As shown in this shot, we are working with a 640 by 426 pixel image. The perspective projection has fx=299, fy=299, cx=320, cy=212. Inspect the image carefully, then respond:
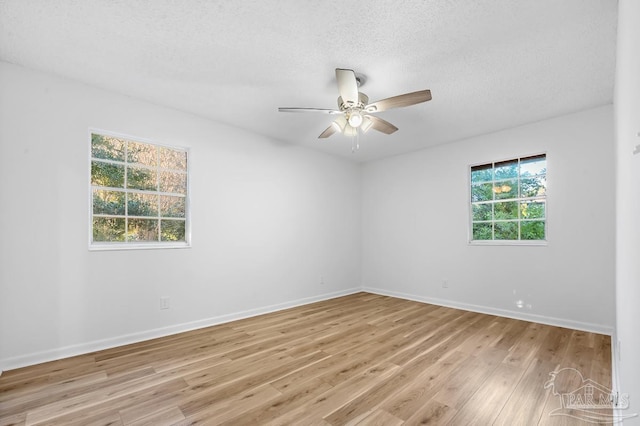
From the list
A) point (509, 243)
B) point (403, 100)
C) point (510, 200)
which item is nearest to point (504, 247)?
point (509, 243)

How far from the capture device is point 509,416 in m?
1.91

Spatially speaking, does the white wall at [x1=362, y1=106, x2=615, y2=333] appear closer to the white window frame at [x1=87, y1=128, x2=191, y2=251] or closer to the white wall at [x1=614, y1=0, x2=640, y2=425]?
the white wall at [x1=614, y1=0, x2=640, y2=425]

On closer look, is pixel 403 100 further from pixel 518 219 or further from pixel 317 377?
pixel 518 219

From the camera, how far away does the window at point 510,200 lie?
406cm

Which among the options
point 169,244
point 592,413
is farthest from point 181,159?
point 592,413

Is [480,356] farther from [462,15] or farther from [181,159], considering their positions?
[181,159]

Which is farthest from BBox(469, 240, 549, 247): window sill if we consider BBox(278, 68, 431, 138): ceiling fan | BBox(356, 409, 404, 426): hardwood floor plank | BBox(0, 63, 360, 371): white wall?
BBox(356, 409, 404, 426): hardwood floor plank

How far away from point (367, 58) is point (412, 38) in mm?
398

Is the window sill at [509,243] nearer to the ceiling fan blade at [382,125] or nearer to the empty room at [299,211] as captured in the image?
the empty room at [299,211]

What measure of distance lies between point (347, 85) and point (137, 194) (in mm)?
2652

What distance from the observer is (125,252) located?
10.6 ft

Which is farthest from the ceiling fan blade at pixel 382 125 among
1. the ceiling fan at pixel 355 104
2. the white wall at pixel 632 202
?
the white wall at pixel 632 202

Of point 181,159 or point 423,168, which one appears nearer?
point 181,159

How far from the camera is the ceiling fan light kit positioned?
2492mm
